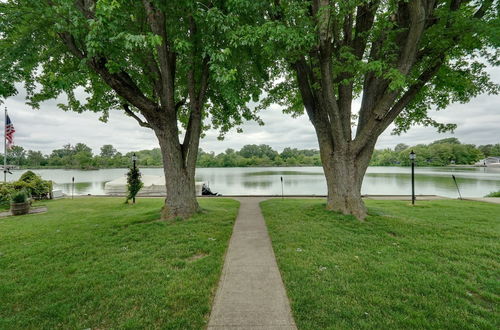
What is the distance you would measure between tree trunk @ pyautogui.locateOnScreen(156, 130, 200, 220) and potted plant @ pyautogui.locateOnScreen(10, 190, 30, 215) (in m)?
6.98

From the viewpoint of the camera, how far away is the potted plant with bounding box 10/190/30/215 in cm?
813

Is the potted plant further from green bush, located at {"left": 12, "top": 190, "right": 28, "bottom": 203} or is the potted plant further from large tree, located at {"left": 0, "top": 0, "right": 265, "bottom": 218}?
large tree, located at {"left": 0, "top": 0, "right": 265, "bottom": 218}

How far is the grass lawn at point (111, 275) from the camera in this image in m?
2.24

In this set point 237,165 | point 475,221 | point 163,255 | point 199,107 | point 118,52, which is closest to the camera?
point 163,255

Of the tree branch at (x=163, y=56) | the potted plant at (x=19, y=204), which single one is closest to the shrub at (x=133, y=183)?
the potted plant at (x=19, y=204)

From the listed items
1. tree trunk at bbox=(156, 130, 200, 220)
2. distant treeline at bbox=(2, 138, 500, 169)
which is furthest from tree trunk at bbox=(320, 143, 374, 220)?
distant treeline at bbox=(2, 138, 500, 169)

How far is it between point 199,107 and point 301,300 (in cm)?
593

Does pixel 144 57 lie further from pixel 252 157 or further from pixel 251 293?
pixel 252 157

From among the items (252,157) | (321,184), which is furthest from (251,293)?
(252,157)

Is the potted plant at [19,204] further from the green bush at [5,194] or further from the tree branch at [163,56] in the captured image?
the tree branch at [163,56]

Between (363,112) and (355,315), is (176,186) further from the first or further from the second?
(363,112)

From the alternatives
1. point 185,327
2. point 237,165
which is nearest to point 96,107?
point 185,327

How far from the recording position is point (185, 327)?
209 centimetres

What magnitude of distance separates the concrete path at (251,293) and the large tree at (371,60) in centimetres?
395
